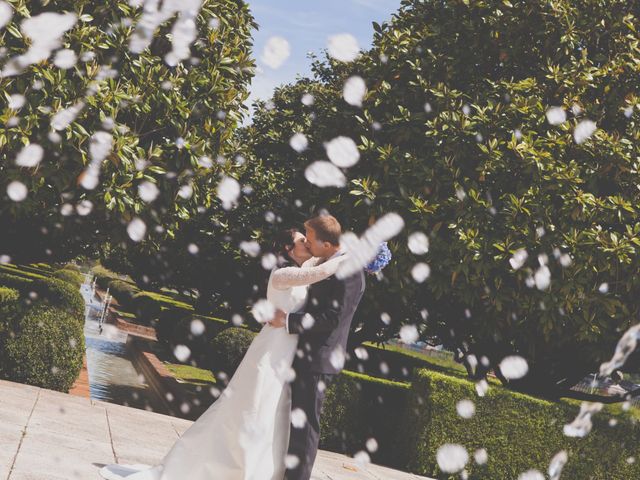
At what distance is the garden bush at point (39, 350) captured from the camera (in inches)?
367

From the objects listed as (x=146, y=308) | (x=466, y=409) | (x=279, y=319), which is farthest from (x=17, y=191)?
(x=146, y=308)

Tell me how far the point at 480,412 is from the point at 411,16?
22.7 feet

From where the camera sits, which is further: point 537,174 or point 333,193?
point 333,193

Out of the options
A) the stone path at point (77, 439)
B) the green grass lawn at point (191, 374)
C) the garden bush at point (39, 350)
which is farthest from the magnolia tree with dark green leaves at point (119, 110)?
the green grass lawn at point (191, 374)

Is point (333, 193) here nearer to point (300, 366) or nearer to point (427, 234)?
point (427, 234)

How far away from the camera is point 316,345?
501 centimetres

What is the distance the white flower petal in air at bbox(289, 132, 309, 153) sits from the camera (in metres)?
15.7

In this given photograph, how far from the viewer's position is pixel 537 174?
34.3ft

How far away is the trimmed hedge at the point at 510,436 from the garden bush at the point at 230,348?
15.3ft

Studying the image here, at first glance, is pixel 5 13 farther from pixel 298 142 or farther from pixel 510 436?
pixel 298 142

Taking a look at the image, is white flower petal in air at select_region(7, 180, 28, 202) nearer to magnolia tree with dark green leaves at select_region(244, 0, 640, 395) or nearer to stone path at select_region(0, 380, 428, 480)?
stone path at select_region(0, 380, 428, 480)

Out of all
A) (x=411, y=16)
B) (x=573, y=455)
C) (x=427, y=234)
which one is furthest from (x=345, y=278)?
(x=411, y=16)

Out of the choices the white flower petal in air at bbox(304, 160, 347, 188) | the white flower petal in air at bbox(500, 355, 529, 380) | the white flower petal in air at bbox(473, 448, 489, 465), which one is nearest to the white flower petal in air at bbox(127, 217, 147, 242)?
the white flower petal in air at bbox(304, 160, 347, 188)

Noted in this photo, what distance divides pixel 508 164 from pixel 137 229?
210 inches
